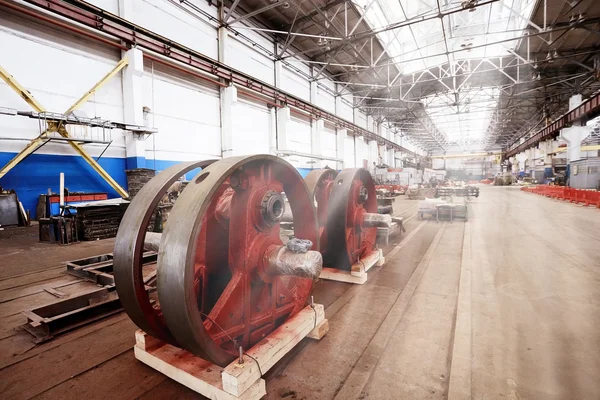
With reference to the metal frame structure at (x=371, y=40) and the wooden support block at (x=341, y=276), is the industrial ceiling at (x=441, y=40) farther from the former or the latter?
the wooden support block at (x=341, y=276)

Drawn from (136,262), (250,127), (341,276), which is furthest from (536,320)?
(250,127)

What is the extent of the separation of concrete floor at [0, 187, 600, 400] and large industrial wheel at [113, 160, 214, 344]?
0.39 meters

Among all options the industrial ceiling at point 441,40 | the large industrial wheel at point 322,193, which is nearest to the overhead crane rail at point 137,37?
the industrial ceiling at point 441,40

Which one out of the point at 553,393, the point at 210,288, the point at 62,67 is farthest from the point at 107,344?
the point at 62,67

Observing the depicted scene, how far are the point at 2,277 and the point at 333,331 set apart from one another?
13.5ft

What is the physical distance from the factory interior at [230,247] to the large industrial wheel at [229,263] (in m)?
0.01

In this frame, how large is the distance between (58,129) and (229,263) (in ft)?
22.0

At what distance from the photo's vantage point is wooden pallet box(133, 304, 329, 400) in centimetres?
137

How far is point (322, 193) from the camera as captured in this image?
3414 millimetres

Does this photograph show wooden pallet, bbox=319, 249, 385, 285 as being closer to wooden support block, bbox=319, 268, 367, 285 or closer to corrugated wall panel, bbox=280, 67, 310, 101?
wooden support block, bbox=319, 268, 367, 285

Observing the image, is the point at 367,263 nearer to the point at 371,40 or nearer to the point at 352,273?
the point at 352,273

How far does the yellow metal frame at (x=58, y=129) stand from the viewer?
5523 millimetres

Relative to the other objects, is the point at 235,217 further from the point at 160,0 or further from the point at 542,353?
the point at 160,0

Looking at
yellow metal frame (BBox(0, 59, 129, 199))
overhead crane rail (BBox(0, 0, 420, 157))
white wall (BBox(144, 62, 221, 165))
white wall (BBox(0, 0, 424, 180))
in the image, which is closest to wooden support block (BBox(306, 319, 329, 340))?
yellow metal frame (BBox(0, 59, 129, 199))
